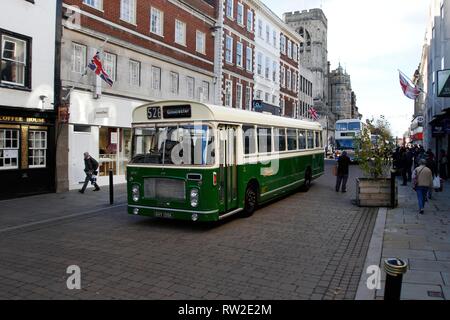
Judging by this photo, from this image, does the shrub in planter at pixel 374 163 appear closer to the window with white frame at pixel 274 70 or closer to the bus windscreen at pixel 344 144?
the bus windscreen at pixel 344 144

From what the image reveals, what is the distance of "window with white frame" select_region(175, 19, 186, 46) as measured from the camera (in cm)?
2370

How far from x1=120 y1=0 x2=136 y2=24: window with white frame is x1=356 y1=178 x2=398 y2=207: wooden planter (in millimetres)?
14021

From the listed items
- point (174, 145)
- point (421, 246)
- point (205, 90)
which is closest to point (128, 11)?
point (205, 90)

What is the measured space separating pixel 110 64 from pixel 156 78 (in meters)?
3.56

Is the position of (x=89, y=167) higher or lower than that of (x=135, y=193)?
higher

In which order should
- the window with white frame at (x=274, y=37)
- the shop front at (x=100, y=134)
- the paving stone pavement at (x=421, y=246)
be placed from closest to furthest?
the paving stone pavement at (x=421, y=246)
the shop front at (x=100, y=134)
the window with white frame at (x=274, y=37)

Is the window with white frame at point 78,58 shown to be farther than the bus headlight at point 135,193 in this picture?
Yes

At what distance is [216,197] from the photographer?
9.02 meters

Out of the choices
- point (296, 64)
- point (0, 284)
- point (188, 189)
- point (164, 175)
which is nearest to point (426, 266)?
point (188, 189)

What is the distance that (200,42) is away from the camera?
2659 cm

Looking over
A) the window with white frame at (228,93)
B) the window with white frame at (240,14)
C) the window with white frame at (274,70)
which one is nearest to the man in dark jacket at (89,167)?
the window with white frame at (228,93)

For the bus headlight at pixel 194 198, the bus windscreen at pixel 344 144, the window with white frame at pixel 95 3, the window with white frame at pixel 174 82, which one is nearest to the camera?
the bus headlight at pixel 194 198

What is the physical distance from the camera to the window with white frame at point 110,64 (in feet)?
60.8

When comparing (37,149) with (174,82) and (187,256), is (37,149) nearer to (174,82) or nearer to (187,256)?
(174,82)
